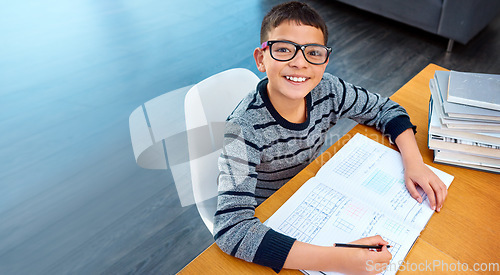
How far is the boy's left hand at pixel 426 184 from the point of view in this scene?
33.2 inches

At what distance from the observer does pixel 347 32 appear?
10.3ft

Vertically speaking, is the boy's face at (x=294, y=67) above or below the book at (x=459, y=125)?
above

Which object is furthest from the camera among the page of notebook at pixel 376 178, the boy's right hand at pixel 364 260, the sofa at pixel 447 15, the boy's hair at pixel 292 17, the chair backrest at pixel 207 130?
the sofa at pixel 447 15

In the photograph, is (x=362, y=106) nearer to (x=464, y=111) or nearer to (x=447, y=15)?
(x=464, y=111)

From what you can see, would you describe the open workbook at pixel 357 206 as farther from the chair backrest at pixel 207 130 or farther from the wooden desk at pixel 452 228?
the chair backrest at pixel 207 130

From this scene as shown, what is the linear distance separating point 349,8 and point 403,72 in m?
1.24

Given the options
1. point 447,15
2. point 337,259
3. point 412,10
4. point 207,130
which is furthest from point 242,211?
point 412,10

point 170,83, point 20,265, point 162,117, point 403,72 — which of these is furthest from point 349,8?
point 20,265

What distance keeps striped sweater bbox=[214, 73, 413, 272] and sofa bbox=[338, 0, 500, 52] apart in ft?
6.56

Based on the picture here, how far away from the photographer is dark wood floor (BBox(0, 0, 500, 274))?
5.39ft

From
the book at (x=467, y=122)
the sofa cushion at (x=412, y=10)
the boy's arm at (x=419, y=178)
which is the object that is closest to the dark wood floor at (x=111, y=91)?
the sofa cushion at (x=412, y=10)

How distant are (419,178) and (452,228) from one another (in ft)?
0.44

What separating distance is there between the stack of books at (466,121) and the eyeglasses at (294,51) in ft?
1.06

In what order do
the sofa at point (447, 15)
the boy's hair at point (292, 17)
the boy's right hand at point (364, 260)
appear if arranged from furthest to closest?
the sofa at point (447, 15) < the boy's hair at point (292, 17) < the boy's right hand at point (364, 260)
